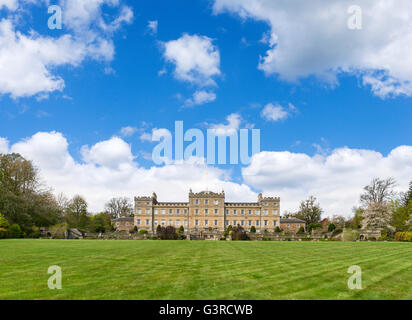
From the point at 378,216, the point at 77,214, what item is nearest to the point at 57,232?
the point at 77,214

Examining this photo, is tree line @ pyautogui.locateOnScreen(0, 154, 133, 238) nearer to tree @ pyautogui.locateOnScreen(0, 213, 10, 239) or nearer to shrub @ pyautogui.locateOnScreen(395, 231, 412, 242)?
tree @ pyautogui.locateOnScreen(0, 213, 10, 239)

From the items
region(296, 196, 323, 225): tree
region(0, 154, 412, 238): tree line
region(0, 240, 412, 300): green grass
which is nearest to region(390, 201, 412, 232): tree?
region(0, 154, 412, 238): tree line

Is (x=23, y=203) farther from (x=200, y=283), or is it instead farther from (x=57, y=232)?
(x=200, y=283)

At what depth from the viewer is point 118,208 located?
84188mm

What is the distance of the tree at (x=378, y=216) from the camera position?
4803 centimetres

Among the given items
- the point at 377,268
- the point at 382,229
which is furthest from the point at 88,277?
the point at 382,229

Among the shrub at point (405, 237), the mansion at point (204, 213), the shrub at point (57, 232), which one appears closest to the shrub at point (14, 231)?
the shrub at point (57, 232)

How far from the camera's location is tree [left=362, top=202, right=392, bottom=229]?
4803 centimetres

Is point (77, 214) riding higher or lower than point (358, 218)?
higher

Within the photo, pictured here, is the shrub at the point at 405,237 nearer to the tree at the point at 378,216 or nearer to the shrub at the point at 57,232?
the tree at the point at 378,216

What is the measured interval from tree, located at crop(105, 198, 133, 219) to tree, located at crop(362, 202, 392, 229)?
2305 inches

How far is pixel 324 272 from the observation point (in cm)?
905

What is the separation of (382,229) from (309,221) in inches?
1019

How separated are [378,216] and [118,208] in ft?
207
